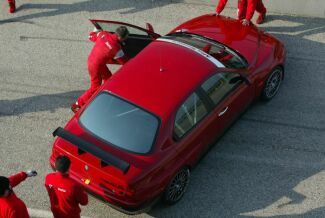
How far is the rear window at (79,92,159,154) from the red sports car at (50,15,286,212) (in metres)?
0.01

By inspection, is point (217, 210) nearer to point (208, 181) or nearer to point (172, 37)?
point (208, 181)

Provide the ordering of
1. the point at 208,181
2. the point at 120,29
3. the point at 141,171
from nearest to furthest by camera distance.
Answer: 1. the point at 141,171
2. the point at 208,181
3. the point at 120,29

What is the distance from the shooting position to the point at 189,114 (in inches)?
279

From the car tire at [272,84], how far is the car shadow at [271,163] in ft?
0.50

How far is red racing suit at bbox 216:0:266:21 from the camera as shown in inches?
389

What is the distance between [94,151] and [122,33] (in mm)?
2553

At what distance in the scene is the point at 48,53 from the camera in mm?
10234

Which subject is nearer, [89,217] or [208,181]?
[89,217]

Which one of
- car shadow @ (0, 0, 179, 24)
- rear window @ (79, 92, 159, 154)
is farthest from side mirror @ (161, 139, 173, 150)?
car shadow @ (0, 0, 179, 24)

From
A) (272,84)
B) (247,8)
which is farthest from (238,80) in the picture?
(247,8)

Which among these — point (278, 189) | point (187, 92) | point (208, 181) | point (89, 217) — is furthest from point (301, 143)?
point (89, 217)

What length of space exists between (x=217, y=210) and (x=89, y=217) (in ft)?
6.26

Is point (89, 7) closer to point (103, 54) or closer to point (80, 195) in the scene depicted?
point (103, 54)

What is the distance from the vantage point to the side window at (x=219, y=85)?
741 cm
